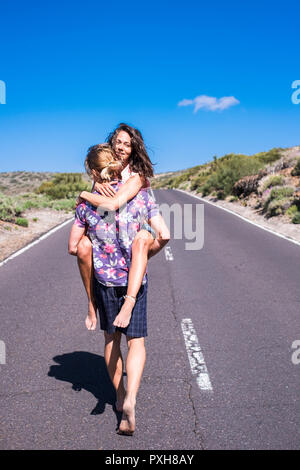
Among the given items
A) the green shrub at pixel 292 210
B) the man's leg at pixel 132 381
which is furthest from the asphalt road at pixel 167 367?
the green shrub at pixel 292 210

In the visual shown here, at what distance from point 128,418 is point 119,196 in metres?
1.59

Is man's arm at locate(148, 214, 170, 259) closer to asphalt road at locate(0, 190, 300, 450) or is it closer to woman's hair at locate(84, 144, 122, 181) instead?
woman's hair at locate(84, 144, 122, 181)

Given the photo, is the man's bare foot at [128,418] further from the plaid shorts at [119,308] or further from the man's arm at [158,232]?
the man's arm at [158,232]

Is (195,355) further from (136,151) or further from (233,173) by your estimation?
(233,173)

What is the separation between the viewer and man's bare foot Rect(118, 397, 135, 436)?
10.3 ft

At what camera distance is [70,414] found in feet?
11.8

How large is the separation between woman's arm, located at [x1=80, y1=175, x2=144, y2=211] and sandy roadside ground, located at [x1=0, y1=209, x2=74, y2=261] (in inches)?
311

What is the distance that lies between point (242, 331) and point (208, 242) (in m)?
7.77

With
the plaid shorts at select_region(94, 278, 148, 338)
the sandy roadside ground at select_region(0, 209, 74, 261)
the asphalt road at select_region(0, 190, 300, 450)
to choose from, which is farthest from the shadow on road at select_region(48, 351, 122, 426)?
the sandy roadside ground at select_region(0, 209, 74, 261)

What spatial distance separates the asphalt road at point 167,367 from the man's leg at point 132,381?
141mm

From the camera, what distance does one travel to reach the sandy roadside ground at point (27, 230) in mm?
12391

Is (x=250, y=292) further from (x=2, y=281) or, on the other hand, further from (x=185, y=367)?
(x=2, y=281)

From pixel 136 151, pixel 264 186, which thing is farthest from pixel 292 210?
pixel 136 151

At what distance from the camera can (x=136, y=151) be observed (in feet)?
11.3
